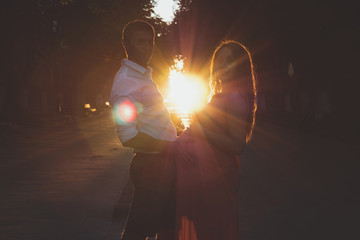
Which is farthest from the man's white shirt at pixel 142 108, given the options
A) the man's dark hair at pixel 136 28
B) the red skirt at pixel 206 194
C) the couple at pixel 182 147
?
the man's dark hair at pixel 136 28

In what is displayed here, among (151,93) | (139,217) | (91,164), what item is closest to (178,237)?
(139,217)

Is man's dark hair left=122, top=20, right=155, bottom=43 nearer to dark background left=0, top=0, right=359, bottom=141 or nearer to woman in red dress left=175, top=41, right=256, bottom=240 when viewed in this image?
woman in red dress left=175, top=41, right=256, bottom=240

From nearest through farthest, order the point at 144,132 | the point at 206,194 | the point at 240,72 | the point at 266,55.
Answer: the point at 144,132 → the point at 206,194 → the point at 240,72 → the point at 266,55

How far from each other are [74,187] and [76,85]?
35.9 metres

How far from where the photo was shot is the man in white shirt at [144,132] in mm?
3568

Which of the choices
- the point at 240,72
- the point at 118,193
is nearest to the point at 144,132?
the point at 240,72

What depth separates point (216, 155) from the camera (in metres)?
3.66

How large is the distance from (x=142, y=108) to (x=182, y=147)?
329mm

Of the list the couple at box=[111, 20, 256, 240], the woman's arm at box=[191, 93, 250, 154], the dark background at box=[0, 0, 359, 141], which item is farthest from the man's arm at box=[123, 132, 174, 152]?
the dark background at box=[0, 0, 359, 141]

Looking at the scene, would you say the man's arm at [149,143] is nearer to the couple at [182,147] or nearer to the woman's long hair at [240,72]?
the couple at [182,147]

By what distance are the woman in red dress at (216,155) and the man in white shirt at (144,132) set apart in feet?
0.33

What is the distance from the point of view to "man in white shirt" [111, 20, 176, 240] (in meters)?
3.57

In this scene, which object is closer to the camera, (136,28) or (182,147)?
(182,147)

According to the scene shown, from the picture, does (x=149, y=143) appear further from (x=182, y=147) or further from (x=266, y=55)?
(x=266, y=55)
